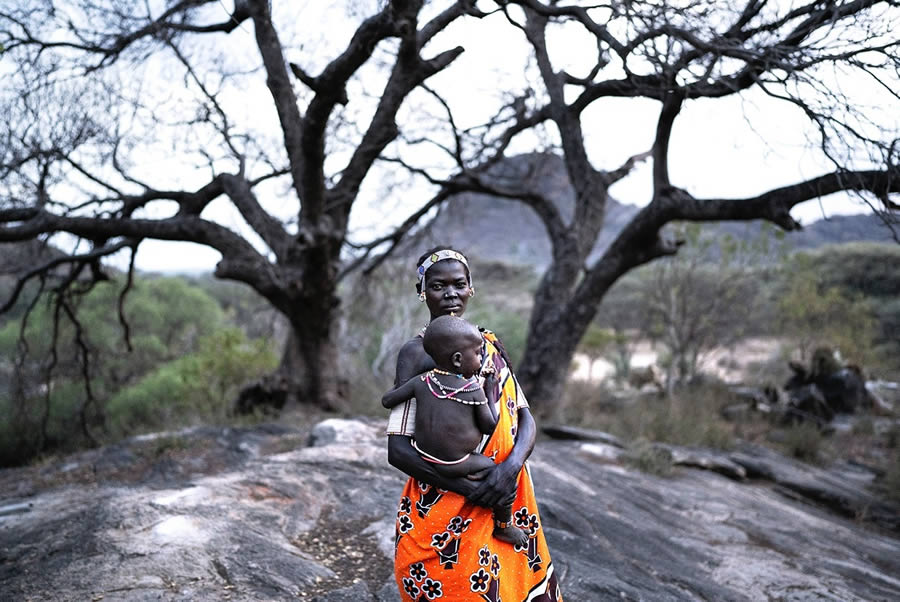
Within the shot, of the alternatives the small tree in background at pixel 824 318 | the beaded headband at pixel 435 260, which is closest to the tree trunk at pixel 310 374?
the beaded headband at pixel 435 260

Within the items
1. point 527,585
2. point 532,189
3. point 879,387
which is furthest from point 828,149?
point 879,387

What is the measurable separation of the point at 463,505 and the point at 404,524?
0.84ft

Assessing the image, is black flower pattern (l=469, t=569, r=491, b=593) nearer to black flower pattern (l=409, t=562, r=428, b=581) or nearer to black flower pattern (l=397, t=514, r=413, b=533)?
black flower pattern (l=409, t=562, r=428, b=581)

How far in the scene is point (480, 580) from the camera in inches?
84.7

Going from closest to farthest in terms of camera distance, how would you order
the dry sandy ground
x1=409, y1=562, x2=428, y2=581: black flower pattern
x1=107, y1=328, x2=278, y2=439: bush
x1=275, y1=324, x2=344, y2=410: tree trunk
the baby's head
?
the baby's head
x1=409, y1=562, x2=428, y2=581: black flower pattern
x1=275, y1=324, x2=344, y2=410: tree trunk
x1=107, y1=328, x2=278, y2=439: bush
the dry sandy ground

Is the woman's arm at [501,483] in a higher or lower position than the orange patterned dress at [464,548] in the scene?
higher

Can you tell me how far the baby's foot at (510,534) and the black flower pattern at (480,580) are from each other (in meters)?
0.15

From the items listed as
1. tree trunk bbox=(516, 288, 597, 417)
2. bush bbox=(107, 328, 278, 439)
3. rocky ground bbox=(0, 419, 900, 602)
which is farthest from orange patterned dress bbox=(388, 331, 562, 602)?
bush bbox=(107, 328, 278, 439)

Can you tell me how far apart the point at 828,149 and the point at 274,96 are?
19.1 ft

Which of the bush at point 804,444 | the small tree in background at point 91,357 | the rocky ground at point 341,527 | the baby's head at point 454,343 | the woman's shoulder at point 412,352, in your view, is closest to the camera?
the baby's head at point 454,343

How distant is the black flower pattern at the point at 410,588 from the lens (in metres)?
2.20

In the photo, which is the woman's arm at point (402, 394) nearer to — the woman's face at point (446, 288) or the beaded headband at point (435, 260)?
the woman's face at point (446, 288)

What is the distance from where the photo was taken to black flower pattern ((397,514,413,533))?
2.24 m

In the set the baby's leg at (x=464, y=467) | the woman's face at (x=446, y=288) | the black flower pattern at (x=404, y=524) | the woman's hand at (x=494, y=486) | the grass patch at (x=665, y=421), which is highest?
the woman's face at (x=446, y=288)
